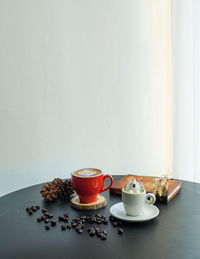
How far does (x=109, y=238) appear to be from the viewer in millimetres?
705

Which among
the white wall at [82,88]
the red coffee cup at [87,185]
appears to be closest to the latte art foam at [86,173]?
the red coffee cup at [87,185]

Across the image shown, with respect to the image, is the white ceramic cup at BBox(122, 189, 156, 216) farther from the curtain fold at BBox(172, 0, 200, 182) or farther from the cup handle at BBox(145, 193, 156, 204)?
the curtain fold at BBox(172, 0, 200, 182)

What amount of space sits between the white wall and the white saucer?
2.37ft

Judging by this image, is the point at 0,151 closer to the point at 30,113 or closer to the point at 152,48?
the point at 30,113

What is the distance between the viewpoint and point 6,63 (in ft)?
4.50

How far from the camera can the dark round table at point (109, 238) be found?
638 mm

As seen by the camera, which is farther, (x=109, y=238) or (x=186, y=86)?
(x=186, y=86)

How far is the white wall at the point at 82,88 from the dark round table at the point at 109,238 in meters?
0.60

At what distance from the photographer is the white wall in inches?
55.4

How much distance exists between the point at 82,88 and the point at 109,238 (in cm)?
105

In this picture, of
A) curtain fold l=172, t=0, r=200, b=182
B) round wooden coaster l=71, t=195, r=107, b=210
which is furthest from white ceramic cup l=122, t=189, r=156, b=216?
curtain fold l=172, t=0, r=200, b=182

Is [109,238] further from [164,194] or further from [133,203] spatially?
[164,194]

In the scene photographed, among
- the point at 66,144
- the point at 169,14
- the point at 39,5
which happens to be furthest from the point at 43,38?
the point at 169,14

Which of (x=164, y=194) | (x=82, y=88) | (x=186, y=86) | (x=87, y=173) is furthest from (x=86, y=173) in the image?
(x=186, y=86)
